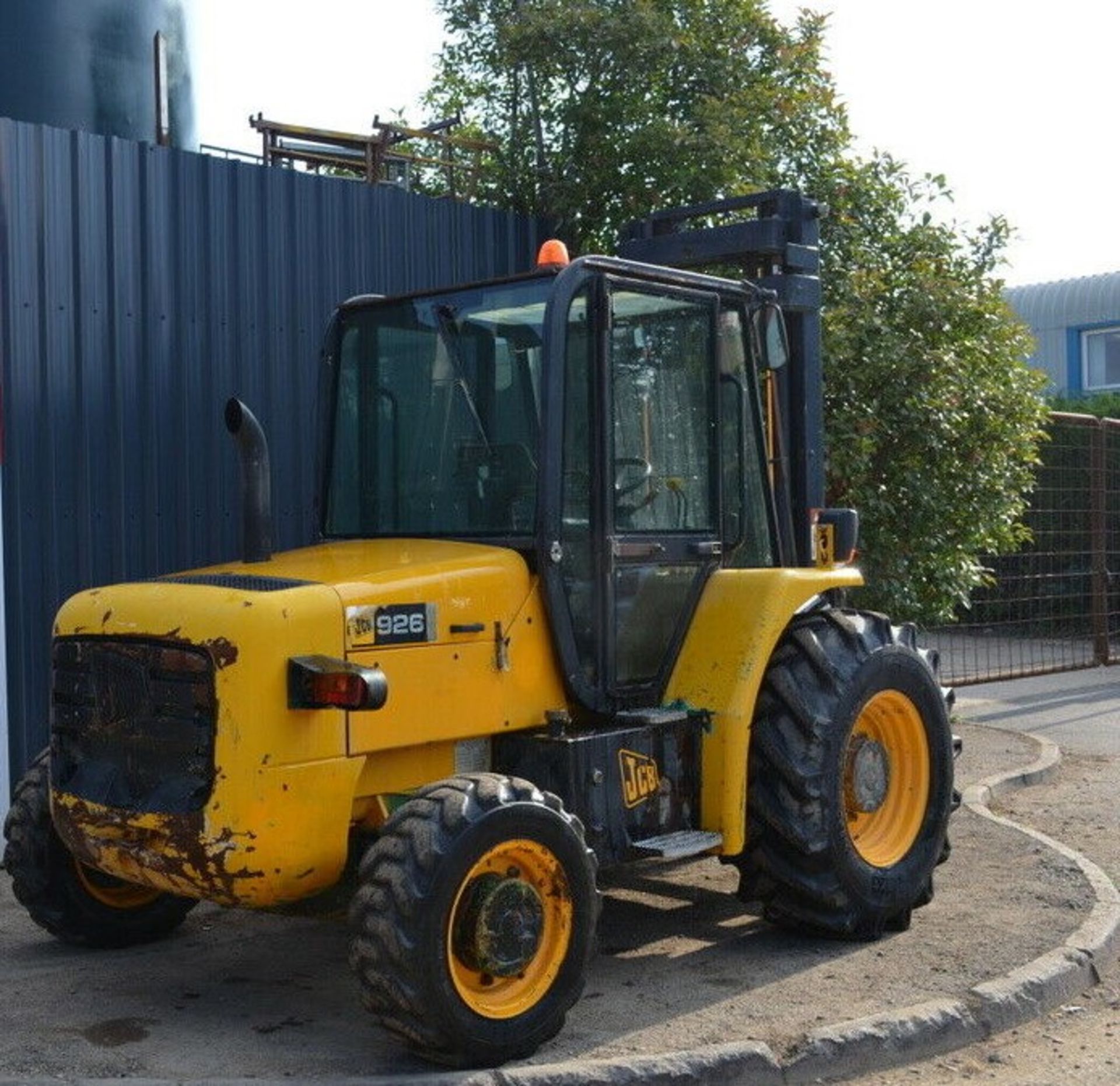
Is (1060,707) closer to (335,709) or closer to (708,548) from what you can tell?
(708,548)

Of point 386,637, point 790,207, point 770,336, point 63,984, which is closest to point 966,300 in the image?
point 790,207

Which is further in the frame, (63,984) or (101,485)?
(101,485)

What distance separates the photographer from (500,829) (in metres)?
5.23

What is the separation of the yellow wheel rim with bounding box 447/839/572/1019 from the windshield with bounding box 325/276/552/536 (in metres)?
1.23

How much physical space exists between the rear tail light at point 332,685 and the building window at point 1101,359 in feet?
90.1

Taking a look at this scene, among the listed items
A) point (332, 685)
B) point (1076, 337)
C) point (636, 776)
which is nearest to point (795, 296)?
point (636, 776)

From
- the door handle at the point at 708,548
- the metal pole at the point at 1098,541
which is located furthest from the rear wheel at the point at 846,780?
the metal pole at the point at 1098,541

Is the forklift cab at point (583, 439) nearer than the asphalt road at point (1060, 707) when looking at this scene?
Yes

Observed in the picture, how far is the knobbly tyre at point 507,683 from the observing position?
205 inches

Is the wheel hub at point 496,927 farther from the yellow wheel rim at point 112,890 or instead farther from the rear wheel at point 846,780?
the yellow wheel rim at point 112,890

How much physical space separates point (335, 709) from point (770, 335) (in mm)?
2545

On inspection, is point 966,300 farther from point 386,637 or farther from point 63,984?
point 63,984

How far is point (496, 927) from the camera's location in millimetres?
5270

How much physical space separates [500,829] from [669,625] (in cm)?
146
